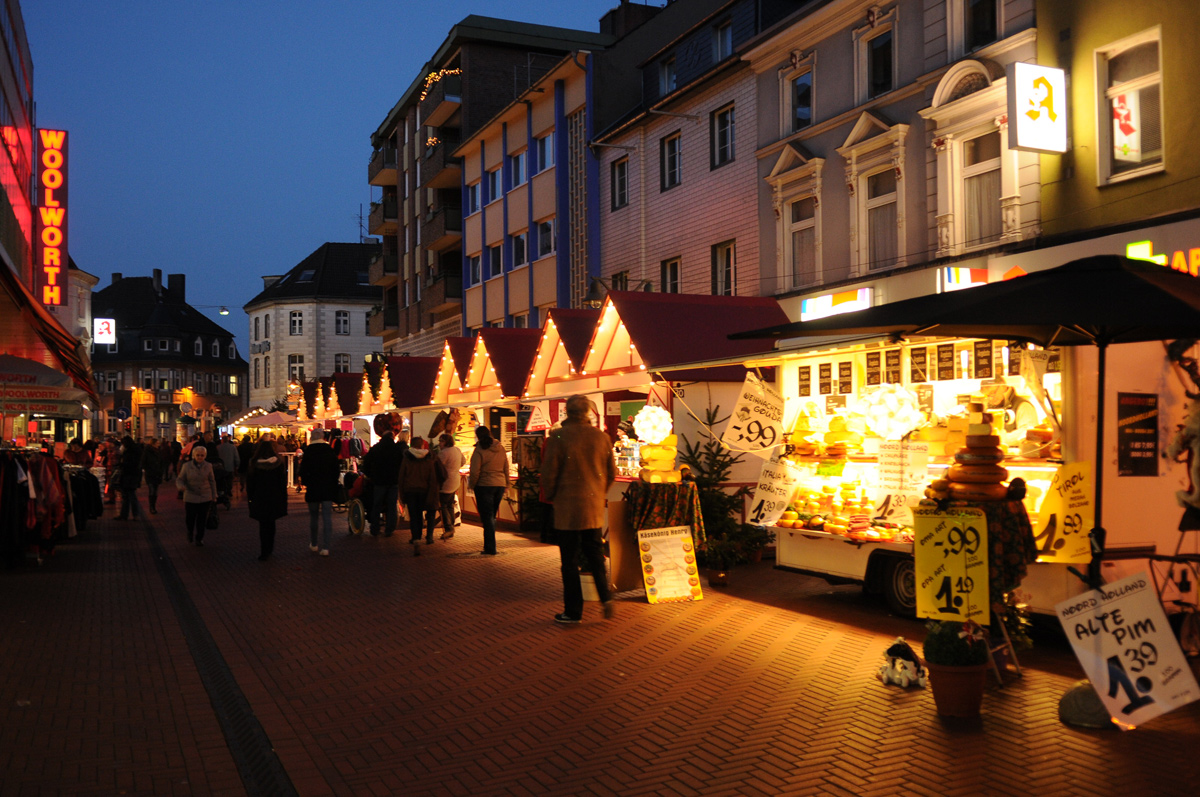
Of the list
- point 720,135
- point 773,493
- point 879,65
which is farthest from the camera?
point 720,135

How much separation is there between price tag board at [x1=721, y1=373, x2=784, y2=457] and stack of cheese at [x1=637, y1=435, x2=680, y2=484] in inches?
23.8

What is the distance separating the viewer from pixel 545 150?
3189cm

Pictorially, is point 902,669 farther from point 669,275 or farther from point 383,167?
point 383,167

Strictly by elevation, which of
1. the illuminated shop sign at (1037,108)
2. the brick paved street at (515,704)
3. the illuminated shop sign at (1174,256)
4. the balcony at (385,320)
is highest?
the balcony at (385,320)

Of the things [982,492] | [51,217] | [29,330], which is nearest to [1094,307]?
[982,492]

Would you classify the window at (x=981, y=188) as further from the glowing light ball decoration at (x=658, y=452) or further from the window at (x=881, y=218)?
the glowing light ball decoration at (x=658, y=452)

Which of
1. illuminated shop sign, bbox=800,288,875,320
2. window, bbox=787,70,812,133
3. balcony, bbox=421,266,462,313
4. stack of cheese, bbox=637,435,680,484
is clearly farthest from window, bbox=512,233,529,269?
stack of cheese, bbox=637,435,680,484

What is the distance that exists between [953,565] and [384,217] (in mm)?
43420

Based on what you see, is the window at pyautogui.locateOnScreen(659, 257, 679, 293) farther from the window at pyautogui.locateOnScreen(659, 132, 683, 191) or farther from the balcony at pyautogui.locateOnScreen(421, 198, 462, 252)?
the balcony at pyautogui.locateOnScreen(421, 198, 462, 252)

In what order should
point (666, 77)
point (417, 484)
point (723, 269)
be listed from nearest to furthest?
point (417, 484) < point (723, 269) < point (666, 77)

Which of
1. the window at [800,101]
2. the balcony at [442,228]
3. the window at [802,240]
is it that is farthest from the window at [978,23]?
the balcony at [442,228]

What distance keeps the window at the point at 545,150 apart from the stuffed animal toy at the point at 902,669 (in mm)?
25510

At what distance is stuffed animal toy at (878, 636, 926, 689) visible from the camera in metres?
7.17

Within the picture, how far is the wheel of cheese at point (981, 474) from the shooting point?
7270mm
